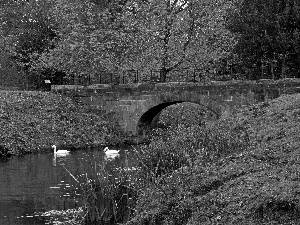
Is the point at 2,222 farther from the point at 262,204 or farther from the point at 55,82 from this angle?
the point at 55,82

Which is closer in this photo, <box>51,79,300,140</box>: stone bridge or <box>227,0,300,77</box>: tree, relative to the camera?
<box>51,79,300,140</box>: stone bridge

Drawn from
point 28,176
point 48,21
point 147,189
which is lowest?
point 28,176

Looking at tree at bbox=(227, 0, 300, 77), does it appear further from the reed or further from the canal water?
the reed

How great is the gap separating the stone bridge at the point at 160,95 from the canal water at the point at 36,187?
6863 millimetres

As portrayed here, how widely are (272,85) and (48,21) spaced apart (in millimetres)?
17182

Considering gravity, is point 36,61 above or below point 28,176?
above

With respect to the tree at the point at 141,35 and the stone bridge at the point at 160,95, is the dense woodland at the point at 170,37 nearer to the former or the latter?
the tree at the point at 141,35

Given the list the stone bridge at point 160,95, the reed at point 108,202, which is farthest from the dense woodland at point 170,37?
the reed at point 108,202

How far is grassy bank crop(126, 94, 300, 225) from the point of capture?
Result: 794 centimetres

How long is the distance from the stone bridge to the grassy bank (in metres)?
12.9

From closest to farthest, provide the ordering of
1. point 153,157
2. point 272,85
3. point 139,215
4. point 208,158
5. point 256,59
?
point 139,215, point 208,158, point 153,157, point 272,85, point 256,59

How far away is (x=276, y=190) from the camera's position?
26.8 feet

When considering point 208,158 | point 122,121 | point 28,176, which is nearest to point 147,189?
point 208,158

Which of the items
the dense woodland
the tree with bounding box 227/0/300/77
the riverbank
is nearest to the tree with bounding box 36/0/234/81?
the dense woodland
